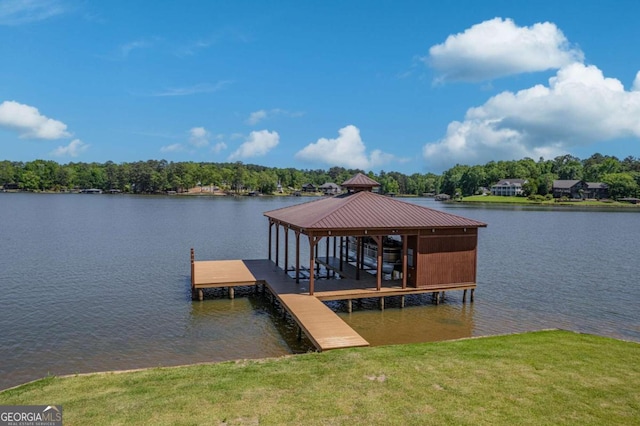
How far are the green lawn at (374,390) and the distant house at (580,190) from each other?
387 feet

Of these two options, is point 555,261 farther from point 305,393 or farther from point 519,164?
point 519,164

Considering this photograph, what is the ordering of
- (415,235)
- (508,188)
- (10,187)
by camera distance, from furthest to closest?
(10,187) → (508,188) → (415,235)

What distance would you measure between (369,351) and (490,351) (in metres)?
3.00

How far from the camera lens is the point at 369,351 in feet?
33.9

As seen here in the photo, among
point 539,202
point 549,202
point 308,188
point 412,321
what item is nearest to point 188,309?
point 412,321

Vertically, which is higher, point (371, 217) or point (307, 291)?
point (371, 217)

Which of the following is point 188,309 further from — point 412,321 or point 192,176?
point 192,176

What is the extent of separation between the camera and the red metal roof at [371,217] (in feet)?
51.0

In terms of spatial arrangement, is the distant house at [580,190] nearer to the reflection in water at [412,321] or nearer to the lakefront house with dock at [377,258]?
the lakefront house with dock at [377,258]

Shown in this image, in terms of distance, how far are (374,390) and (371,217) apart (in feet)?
30.0

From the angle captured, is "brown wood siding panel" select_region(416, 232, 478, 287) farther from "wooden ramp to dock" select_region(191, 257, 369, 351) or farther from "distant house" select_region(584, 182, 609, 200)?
"distant house" select_region(584, 182, 609, 200)

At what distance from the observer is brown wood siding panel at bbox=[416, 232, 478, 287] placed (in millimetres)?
16766

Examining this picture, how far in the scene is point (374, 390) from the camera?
26.2 ft

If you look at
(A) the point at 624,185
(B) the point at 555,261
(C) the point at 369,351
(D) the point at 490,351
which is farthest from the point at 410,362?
(A) the point at 624,185
